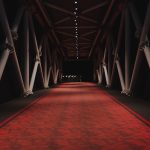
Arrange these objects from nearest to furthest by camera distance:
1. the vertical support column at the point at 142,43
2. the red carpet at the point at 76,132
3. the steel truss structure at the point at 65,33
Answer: the red carpet at the point at 76,132 < the vertical support column at the point at 142,43 < the steel truss structure at the point at 65,33

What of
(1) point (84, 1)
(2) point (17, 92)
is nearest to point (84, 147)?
(2) point (17, 92)

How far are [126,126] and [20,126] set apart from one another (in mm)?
3284

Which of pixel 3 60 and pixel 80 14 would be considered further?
pixel 80 14

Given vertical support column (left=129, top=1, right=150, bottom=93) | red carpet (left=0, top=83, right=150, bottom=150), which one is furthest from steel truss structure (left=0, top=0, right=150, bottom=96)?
red carpet (left=0, top=83, right=150, bottom=150)

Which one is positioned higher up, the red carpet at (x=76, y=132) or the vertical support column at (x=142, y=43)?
the vertical support column at (x=142, y=43)

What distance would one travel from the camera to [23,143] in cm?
689

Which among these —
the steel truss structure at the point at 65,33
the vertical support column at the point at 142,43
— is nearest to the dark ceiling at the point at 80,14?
the steel truss structure at the point at 65,33

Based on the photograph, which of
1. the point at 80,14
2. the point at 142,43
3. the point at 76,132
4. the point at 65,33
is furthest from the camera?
the point at 65,33

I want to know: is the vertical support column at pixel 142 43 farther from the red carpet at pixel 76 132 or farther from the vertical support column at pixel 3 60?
the vertical support column at pixel 3 60

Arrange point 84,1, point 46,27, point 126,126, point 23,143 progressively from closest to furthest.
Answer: point 23,143 < point 126,126 < point 84,1 < point 46,27

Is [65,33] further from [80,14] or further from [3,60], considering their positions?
[3,60]

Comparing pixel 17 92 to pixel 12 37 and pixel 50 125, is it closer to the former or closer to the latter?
pixel 12 37

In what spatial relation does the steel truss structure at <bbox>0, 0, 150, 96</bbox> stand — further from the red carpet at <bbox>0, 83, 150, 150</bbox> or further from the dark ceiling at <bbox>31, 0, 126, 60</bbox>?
the red carpet at <bbox>0, 83, 150, 150</bbox>

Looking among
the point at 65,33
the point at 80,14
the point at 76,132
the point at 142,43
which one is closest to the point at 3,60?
the point at 142,43
